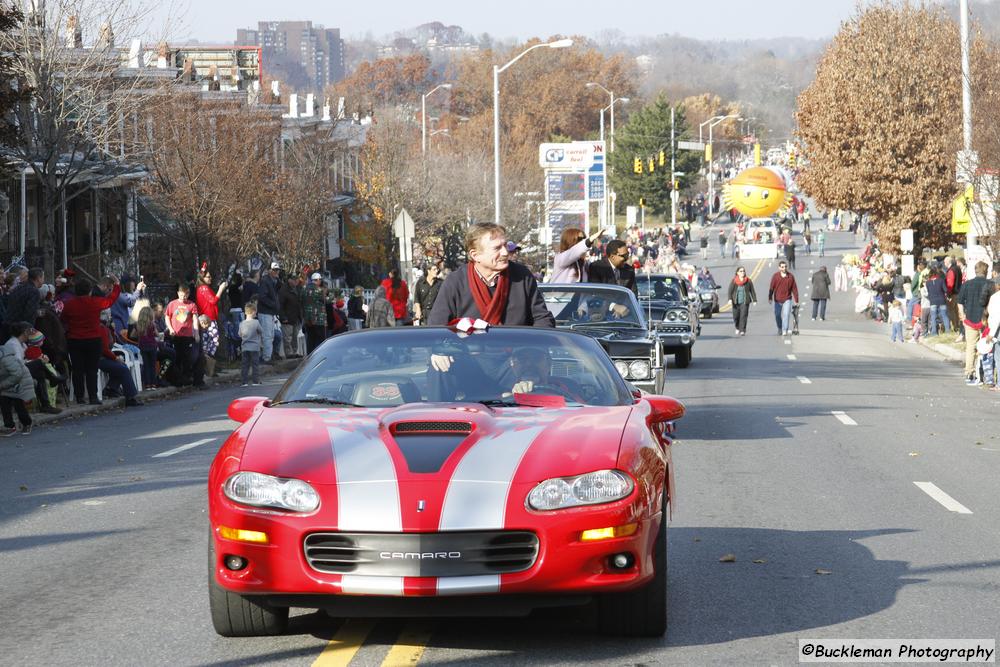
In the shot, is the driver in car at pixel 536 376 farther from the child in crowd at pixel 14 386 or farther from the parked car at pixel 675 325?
the parked car at pixel 675 325

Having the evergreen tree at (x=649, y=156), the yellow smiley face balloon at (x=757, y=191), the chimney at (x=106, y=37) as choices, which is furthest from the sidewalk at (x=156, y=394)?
the evergreen tree at (x=649, y=156)

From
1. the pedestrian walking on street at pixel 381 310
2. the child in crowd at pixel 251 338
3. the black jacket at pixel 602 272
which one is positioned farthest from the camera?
the pedestrian walking on street at pixel 381 310

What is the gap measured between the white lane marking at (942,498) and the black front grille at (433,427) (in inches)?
197

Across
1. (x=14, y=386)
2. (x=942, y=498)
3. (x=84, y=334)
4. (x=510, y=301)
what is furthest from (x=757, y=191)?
(x=510, y=301)

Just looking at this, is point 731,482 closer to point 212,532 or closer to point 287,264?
point 212,532

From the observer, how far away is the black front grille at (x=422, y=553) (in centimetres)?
588

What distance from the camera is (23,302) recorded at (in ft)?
61.9

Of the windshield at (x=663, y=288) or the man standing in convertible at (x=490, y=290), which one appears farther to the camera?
the windshield at (x=663, y=288)

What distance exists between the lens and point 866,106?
48.9 meters

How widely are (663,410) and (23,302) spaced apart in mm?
13413

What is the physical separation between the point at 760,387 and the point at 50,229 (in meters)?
13.1

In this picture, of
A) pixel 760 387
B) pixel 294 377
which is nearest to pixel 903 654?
pixel 294 377

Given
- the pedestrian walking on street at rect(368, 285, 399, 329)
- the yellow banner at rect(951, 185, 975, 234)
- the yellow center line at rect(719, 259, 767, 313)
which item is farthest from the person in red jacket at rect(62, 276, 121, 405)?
the yellow center line at rect(719, 259, 767, 313)

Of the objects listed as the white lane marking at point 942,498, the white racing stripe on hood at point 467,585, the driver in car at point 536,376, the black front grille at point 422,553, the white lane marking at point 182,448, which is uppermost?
the driver in car at point 536,376
